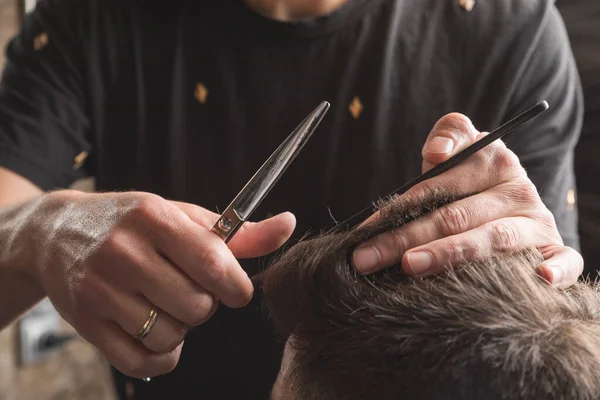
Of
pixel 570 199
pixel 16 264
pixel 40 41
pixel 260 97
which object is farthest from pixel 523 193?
pixel 40 41

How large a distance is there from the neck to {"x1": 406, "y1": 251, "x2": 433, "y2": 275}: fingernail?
582 mm

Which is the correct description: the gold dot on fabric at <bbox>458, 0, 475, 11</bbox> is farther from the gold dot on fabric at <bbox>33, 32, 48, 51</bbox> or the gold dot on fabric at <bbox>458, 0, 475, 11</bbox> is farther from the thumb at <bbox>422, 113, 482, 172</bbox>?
the gold dot on fabric at <bbox>33, 32, 48, 51</bbox>

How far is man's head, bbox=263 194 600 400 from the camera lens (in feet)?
1.45

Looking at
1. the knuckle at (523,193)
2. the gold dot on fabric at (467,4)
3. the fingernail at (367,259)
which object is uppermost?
the fingernail at (367,259)

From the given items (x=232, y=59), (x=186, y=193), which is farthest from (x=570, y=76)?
(x=186, y=193)

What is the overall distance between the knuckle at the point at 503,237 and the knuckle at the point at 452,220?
0.09 feet

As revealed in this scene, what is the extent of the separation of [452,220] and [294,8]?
1.89ft

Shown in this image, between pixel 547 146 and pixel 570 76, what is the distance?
0.50 feet

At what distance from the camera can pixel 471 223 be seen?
1.82 ft

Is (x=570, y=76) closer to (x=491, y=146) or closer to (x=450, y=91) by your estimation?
(x=450, y=91)

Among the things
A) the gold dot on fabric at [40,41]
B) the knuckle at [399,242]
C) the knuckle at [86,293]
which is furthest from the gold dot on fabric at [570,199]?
the gold dot on fabric at [40,41]

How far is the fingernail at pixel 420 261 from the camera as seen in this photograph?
51 cm

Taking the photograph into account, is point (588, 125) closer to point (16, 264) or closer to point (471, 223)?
point (471, 223)

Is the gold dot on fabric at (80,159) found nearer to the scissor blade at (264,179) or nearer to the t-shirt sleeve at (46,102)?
the t-shirt sleeve at (46,102)
